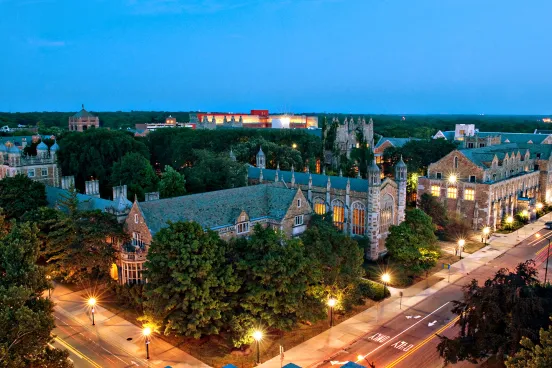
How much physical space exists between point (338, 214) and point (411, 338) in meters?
24.5

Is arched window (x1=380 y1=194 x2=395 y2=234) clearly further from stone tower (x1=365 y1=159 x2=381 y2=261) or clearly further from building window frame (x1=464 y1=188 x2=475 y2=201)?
building window frame (x1=464 y1=188 x2=475 y2=201)

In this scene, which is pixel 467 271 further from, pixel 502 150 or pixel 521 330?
pixel 502 150

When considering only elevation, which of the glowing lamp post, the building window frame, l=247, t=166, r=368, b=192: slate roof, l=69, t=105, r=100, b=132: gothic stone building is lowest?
the glowing lamp post

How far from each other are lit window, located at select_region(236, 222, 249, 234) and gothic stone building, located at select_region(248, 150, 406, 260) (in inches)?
517

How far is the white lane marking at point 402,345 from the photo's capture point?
36.3 meters

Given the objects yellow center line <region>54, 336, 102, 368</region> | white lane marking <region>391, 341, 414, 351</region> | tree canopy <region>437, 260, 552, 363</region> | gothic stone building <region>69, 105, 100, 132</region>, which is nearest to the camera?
tree canopy <region>437, 260, 552, 363</region>

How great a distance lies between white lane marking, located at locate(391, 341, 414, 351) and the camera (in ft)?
119

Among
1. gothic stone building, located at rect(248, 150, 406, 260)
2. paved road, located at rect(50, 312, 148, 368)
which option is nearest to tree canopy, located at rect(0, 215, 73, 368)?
paved road, located at rect(50, 312, 148, 368)

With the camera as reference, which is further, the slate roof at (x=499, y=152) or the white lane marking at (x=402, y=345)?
the slate roof at (x=499, y=152)

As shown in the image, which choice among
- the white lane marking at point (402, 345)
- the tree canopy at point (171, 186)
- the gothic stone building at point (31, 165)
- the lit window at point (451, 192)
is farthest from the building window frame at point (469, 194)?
the gothic stone building at point (31, 165)

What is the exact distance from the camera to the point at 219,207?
4806 centimetres

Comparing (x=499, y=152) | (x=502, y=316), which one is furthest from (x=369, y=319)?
(x=499, y=152)

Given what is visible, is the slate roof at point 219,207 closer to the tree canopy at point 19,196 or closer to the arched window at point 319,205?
the arched window at point 319,205

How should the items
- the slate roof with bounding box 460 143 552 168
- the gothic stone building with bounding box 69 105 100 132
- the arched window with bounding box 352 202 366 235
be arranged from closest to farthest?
the arched window with bounding box 352 202 366 235 < the slate roof with bounding box 460 143 552 168 < the gothic stone building with bounding box 69 105 100 132
